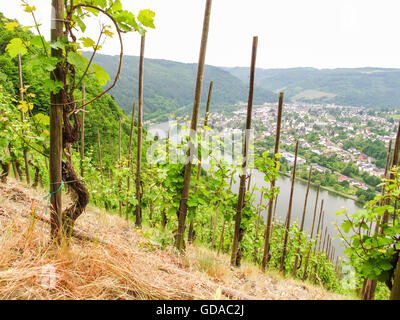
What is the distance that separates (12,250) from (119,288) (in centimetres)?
74

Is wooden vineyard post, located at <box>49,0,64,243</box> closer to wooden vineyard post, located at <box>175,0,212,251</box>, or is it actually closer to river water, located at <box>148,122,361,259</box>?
wooden vineyard post, located at <box>175,0,212,251</box>

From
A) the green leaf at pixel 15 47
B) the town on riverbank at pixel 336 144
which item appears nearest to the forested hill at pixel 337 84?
the town on riverbank at pixel 336 144

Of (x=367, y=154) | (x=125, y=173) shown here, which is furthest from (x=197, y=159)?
(x=367, y=154)

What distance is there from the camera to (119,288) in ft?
4.54

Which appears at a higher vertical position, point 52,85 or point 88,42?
point 88,42

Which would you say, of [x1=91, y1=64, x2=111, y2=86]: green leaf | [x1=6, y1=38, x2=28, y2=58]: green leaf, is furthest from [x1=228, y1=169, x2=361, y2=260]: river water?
[x1=6, y1=38, x2=28, y2=58]: green leaf

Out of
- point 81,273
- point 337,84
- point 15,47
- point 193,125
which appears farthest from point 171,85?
point 337,84

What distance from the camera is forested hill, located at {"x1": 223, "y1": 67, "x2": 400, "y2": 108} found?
342ft

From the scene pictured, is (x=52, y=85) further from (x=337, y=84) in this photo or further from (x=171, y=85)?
(x=337, y=84)

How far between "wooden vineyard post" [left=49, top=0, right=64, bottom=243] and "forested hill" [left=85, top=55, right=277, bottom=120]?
1322 inches

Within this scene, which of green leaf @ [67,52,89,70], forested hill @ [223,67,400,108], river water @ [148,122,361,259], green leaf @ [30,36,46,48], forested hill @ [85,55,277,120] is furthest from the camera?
forested hill @ [223,67,400,108]

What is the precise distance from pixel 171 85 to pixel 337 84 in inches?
4461

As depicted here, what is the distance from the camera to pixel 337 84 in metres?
129

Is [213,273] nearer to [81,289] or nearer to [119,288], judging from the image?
[119,288]
